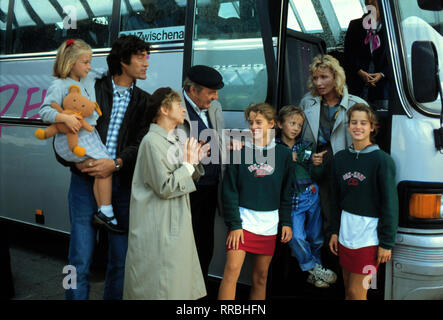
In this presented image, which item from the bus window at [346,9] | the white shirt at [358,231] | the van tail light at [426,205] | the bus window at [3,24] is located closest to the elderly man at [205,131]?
the white shirt at [358,231]

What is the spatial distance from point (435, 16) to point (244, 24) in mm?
1416

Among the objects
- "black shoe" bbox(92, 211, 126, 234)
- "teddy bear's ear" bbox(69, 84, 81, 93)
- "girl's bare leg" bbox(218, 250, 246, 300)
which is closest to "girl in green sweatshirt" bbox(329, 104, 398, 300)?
"girl's bare leg" bbox(218, 250, 246, 300)

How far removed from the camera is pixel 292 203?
3229 millimetres

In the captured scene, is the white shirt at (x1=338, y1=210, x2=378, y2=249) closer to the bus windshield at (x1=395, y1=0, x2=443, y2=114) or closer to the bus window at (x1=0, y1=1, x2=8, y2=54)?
the bus windshield at (x1=395, y1=0, x2=443, y2=114)

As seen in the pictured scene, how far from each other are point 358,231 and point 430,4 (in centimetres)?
158

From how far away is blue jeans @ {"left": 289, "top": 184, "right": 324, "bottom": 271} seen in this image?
126 inches

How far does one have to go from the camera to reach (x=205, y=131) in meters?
3.09

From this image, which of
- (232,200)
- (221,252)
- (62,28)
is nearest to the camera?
(232,200)

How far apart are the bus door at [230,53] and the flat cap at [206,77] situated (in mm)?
433

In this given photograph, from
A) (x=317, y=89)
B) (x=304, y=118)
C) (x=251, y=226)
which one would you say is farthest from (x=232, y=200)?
(x=317, y=89)

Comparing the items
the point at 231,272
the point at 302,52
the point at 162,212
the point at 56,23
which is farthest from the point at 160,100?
the point at 56,23

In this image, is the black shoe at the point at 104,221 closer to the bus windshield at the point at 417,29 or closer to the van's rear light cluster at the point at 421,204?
the van's rear light cluster at the point at 421,204
